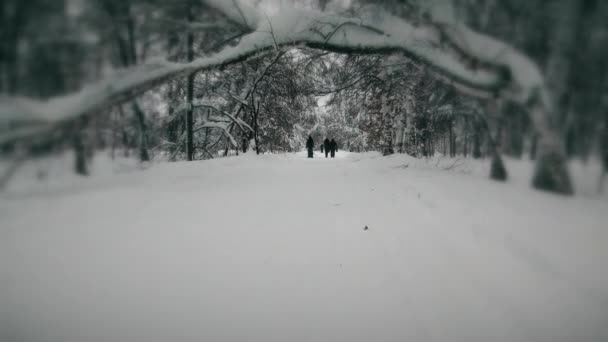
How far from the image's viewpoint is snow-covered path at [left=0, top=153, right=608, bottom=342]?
2.80 ft

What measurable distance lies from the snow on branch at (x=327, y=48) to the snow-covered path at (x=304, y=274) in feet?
1.57

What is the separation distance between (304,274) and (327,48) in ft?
9.05

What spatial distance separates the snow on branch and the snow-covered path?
478mm

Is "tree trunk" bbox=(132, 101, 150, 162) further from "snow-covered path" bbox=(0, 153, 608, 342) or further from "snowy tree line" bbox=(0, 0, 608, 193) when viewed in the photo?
"snow-covered path" bbox=(0, 153, 608, 342)

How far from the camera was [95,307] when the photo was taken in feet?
2.99

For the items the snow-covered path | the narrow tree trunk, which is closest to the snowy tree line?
the narrow tree trunk

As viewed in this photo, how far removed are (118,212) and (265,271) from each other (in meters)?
1.40

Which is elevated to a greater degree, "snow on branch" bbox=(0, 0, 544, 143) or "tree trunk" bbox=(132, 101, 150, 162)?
"snow on branch" bbox=(0, 0, 544, 143)

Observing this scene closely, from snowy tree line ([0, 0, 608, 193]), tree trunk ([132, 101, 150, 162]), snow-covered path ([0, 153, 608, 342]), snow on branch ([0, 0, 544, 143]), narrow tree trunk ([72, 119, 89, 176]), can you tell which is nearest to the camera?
snow-covered path ([0, 153, 608, 342])

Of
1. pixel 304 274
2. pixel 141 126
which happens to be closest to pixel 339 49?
pixel 141 126

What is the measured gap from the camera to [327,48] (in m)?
2.92

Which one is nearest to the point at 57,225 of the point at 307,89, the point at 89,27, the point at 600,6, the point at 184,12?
the point at 89,27

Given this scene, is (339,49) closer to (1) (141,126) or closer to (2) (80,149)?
(1) (141,126)

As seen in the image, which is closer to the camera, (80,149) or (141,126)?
(80,149)
